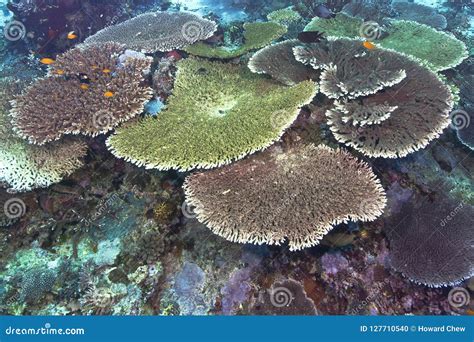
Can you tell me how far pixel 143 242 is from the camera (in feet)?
13.3

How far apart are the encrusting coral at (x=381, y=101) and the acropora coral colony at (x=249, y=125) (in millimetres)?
16

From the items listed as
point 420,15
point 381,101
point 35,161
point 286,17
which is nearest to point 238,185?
point 381,101

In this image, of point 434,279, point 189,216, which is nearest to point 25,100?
point 189,216

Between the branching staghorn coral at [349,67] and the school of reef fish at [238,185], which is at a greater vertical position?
the branching staghorn coral at [349,67]

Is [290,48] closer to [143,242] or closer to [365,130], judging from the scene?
[365,130]

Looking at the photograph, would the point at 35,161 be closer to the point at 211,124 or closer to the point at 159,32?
the point at 211,124

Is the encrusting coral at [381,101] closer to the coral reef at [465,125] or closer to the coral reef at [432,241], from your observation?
the coral reef at [432,241]

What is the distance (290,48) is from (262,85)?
911 mm

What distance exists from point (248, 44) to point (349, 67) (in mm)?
2253

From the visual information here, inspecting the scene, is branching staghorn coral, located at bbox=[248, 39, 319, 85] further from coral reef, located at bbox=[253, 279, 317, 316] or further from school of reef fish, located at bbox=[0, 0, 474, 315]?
coral reef, located at bbox=[253, 279, 317, 316]

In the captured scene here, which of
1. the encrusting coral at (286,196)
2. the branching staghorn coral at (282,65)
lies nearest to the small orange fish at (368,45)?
the branching staghorn coral at (282,65)

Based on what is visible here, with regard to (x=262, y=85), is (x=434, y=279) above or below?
below

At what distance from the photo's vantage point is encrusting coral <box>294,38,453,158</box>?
4094 mm

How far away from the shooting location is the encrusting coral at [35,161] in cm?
451
